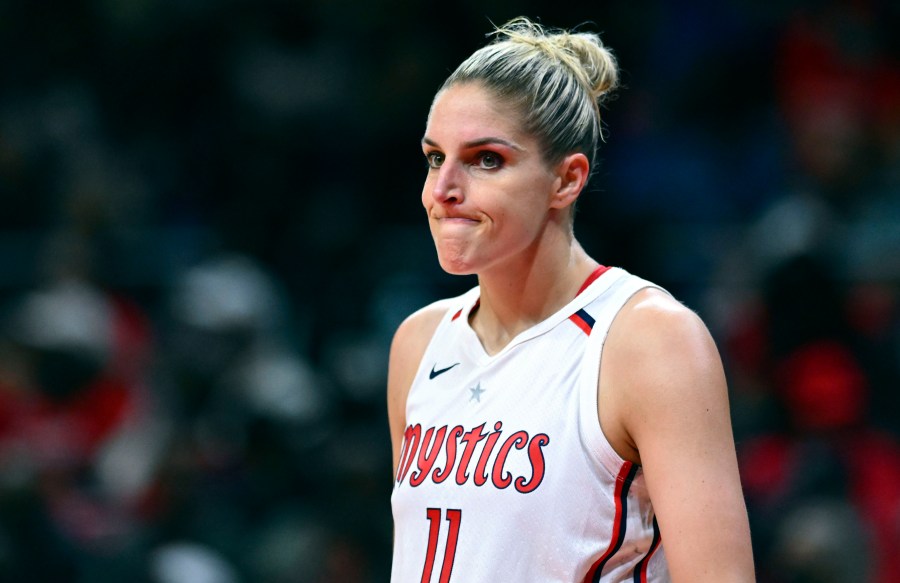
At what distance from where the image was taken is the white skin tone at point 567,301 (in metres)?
2.29

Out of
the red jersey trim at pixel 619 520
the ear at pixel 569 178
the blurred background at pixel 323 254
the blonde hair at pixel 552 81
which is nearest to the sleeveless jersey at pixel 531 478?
the red jersey trim at pixel 619 520

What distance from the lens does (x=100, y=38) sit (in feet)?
25.4

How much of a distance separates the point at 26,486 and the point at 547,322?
3469mm

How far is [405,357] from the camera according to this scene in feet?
9.75

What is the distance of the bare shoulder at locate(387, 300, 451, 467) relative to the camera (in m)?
2.94

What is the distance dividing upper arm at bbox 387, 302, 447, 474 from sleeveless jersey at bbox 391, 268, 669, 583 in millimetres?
247

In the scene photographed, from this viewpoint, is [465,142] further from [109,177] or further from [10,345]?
[109,177]

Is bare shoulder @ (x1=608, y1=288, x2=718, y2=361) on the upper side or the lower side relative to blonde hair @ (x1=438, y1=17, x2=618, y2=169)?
lower

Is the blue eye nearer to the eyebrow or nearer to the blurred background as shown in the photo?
the eyebrow

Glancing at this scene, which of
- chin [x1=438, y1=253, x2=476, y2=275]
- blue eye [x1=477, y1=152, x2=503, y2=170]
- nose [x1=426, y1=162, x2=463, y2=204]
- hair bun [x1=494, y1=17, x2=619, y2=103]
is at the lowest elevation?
chin [x1=438, y1=253, x2=476, y2=275]

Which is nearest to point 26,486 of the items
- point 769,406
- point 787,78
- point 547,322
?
point 769,406

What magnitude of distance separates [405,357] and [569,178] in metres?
0.63

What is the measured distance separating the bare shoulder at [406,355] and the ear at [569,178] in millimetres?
500

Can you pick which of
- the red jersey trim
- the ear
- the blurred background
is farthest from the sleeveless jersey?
the blurred background
